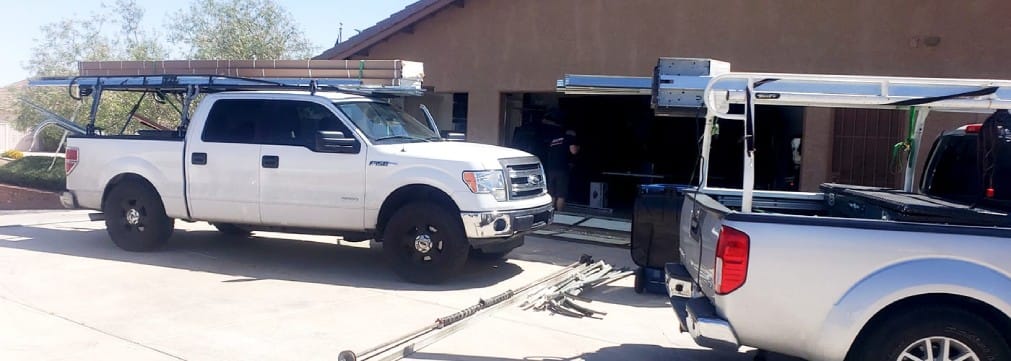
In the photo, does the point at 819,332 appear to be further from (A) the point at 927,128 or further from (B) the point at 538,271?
(A) the point at 927,128

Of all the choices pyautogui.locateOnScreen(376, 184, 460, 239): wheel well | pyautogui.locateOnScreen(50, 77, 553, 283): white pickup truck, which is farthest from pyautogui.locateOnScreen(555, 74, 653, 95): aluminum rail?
pyautogui.locateOnScreen(376, 184, 460, 239): wheel well

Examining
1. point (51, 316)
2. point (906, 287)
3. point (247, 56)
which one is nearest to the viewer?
point (906, 287)

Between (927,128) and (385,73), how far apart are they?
6980 mm

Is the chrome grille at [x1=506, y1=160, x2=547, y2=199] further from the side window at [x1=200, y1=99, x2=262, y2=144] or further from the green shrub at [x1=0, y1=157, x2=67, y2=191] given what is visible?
the green shrub at [x1=0, y1=157, x2=67, y2=191]

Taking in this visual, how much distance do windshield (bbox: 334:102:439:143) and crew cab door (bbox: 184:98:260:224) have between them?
1.14m

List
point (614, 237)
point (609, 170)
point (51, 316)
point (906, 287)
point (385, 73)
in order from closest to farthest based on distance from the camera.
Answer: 1. point (906, 287)
2. point (51, 316)
3. point (385, 73)
4. point (614, 237)
5. point (609, 170)

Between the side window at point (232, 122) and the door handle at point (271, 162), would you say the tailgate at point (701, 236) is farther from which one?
the side window at point (232, 122)

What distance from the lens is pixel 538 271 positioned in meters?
9.40

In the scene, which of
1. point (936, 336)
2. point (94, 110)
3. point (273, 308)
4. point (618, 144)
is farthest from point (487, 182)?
point (618, 144)

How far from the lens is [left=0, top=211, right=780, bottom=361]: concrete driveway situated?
6.25 metres

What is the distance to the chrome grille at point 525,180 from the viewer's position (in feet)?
28.6

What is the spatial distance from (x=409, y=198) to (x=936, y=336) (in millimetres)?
5305

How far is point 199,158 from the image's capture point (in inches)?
373

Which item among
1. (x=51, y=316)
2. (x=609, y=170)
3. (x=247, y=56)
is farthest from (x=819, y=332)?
(x=247, y=56)
